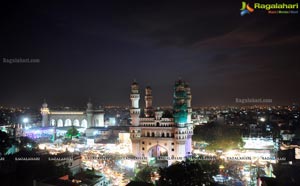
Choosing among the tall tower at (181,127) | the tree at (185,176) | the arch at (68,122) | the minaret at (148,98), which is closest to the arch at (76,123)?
the arch at (68,122)

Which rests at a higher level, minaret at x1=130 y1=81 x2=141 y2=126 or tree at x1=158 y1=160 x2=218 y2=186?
minaret at x1=130 y1=81 x2=141 y2=126

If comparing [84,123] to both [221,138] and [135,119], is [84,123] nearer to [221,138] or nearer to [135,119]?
[135,119]

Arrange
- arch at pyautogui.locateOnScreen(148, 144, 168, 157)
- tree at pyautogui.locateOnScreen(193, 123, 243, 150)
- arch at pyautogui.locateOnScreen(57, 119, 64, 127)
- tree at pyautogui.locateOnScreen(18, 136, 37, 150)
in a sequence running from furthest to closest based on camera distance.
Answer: arch at pyautogui.locateOnScreen(57, 119, 64, 127)
tree at pyautogui.locateOnScreen(18, 136, 37, 150)
tree at pyautogui.locateOnScreen(193, 123, 243, 150)
arch at pyautogui.locateOnScreen(148, 144, 168, 157)

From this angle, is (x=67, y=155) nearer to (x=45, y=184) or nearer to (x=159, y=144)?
(x=45, y=184)

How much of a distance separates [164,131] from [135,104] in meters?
5.95

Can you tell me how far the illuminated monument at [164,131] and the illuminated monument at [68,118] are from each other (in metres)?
27.7

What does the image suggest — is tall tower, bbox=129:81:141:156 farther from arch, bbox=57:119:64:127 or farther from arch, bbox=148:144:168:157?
arch, bbox=57:119:64:127

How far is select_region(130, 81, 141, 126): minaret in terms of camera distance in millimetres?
37594

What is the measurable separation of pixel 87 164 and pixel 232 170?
1845cm

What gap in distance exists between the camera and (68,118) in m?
65.2

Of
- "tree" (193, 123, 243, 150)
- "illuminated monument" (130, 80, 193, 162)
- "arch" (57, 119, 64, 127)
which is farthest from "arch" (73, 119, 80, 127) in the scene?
"tree" (193, 123, 243, 150)

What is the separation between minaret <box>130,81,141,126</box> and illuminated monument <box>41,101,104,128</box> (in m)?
26.1

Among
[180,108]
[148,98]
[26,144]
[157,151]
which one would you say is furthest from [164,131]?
[26,144]

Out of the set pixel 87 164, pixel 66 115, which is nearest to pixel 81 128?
pixel 66 115
